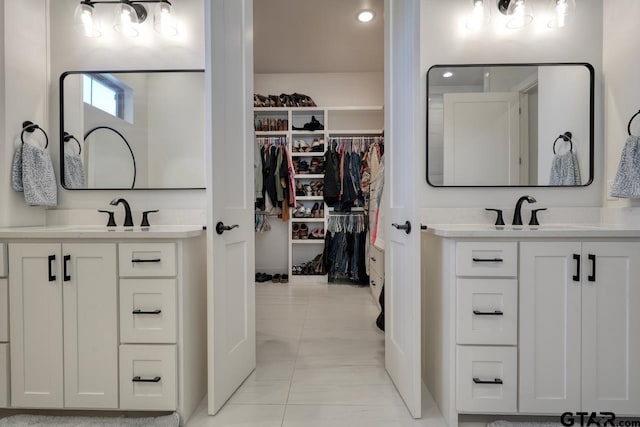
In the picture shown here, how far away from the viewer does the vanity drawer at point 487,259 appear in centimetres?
139

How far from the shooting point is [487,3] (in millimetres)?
1903

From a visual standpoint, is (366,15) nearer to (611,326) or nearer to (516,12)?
(516,12)

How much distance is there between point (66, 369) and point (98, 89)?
61.3 inches

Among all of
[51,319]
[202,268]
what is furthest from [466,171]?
[51,319]

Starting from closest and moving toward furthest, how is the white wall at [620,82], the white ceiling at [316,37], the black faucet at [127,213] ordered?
1. the white wall at [620,82]
2. the black faucet at [127,213]
3. the white ceiling at [316,37]

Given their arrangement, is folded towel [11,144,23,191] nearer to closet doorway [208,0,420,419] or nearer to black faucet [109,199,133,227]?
black faucet [109,199,133,227]

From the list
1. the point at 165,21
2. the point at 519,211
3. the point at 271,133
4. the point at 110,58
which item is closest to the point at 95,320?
the point at 110,58

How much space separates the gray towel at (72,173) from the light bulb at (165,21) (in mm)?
935

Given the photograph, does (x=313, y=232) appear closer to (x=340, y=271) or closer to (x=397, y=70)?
(x=340, y=271)

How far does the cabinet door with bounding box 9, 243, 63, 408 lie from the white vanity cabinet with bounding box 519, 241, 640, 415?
6.60 ft

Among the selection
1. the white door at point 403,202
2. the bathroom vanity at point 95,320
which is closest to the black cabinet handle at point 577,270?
the white door at point 403,202

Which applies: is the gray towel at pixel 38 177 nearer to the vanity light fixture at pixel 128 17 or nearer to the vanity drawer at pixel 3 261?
the vanity drawer at pixel 3 261

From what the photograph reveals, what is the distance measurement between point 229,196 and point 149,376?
2.86ft

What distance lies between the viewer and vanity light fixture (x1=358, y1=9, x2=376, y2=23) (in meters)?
2.90
